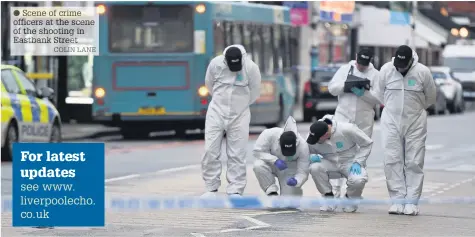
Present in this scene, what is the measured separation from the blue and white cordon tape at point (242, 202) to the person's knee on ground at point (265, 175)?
0.12m

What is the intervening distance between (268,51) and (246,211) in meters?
16.2

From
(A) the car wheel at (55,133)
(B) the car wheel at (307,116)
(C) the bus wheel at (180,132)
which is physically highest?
(A) the car wheel at (55,133)

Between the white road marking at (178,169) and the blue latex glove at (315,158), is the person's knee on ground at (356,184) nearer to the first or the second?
the blue latex glove at (315,158)

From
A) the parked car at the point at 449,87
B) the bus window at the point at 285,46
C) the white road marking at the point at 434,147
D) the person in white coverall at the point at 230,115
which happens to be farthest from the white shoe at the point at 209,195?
the parked car at the point at 449,87

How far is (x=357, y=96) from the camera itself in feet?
51.4

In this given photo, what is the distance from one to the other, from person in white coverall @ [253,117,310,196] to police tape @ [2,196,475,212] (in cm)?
16

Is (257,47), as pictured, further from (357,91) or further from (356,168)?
(356,168)

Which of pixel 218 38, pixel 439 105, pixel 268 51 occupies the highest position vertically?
pixel 218 38

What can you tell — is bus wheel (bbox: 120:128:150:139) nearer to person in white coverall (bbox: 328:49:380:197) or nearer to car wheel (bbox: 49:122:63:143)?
car wheel (bbox: 49:122:63:143)

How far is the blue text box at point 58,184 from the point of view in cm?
1011

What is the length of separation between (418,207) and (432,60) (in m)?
58.4

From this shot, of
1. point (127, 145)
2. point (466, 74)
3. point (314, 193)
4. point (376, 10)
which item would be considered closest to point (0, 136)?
point (314, 193)

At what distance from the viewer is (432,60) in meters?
71.9

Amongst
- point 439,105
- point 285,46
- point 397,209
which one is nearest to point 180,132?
point 285,46
